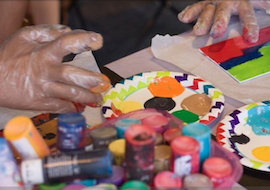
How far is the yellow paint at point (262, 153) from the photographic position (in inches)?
35.8

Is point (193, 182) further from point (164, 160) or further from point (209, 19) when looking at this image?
point (209, 19)

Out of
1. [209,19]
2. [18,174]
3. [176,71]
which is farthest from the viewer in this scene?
[209,19]

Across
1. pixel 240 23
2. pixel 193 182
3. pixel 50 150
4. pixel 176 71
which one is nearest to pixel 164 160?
pixel 193 182

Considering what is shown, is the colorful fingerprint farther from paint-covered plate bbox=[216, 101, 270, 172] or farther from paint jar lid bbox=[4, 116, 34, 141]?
paint jar lid bbox=[4, 116, 34, 141]

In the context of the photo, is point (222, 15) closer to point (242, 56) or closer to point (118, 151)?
point (242, 56)

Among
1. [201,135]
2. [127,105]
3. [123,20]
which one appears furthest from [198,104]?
[123,20]

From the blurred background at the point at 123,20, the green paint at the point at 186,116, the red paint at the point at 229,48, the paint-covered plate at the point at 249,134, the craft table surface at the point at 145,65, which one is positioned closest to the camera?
the paint-covered plate at the point at 249,134

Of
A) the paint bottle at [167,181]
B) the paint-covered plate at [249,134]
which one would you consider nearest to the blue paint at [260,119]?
the paint-covered plate at [249,134]

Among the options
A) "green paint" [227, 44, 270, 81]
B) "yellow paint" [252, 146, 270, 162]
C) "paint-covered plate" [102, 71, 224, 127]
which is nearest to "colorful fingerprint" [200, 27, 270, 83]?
"green paint" [227, 44, 270, 81]

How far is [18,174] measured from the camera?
0.66 meters

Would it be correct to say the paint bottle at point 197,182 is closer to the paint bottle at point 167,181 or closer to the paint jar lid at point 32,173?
the paint bottle at point 167,181

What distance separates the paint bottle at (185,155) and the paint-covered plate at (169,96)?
32 centimetres

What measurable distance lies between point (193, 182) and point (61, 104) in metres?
0.44

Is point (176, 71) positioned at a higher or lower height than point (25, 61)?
lower
